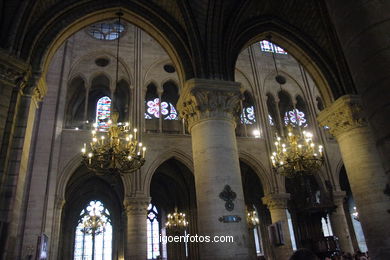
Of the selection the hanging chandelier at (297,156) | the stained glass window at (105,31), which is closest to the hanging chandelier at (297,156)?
the hanging chandelier at (297,156)

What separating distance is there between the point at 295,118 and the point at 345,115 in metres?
10.9

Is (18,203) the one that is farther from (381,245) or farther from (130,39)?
(130,39)

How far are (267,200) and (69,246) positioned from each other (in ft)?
46.9

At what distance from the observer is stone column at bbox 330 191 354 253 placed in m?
16.9

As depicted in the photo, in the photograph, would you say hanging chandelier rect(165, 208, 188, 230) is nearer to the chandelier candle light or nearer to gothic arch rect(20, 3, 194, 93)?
the chandelier candle light

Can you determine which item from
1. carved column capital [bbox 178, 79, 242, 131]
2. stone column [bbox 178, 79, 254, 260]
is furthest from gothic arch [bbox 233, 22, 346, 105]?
stone column [bbox 178, 79, 254, 260]

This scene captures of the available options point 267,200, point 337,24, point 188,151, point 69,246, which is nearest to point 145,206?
point 188,151

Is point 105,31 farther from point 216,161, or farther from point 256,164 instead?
point 216,161

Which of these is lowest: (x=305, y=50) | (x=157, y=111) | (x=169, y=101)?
(x=305, y=50)

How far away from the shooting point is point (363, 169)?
9.18 meters

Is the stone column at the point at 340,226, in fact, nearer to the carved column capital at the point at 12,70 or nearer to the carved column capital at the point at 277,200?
the carved column capital at the point at 277,200

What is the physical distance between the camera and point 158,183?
23500 mm

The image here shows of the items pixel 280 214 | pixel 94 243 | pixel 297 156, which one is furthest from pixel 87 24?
pixel 94 243

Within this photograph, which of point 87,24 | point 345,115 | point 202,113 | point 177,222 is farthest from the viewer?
point 177,222
